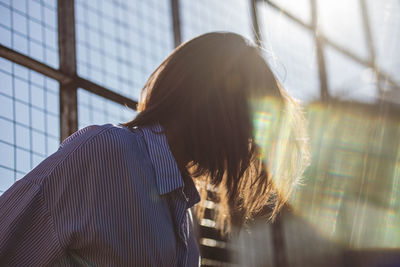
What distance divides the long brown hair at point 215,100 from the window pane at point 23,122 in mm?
746

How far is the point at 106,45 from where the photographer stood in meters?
2.59

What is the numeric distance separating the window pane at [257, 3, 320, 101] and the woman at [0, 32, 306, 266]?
273 centimetres

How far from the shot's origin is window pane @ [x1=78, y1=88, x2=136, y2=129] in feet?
7.56

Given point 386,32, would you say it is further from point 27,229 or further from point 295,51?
point 27,229

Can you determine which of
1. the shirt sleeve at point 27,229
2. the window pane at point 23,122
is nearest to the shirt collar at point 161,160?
the shirt sleeve at point 27,229

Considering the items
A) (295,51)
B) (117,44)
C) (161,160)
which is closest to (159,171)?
(161,160)

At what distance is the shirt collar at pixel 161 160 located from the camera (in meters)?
1.23

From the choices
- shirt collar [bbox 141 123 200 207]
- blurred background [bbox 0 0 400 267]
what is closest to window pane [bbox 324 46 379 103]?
blurred background [bbox 0 0 400 267]

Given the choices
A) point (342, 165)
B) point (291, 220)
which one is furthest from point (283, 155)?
point (342, 165)

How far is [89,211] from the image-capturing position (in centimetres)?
105

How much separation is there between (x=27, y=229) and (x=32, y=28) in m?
1.35

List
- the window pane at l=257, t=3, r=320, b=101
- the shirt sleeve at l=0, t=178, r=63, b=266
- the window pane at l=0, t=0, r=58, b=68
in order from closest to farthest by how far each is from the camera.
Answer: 1. the shirt sleeve at l=0, t=178, r=63, b=266
2. the window pane at l=0, t=0, r=58, b=68
3. the window pane at l=257, t=3, r=320, b=101

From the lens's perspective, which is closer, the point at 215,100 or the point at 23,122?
the point at 215,100

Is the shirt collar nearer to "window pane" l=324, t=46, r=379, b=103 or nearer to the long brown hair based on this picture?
the long brown hair
